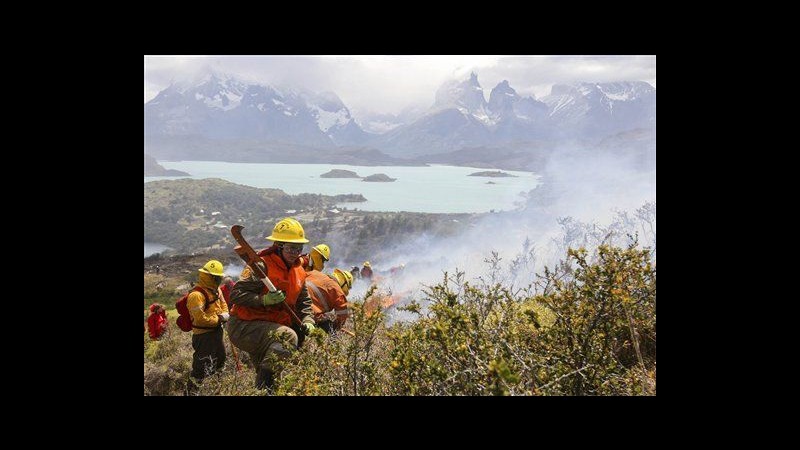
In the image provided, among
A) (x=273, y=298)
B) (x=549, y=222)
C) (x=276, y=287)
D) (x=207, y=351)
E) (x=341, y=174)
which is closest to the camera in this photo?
(x=273, y=298)

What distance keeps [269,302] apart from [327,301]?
7.53 feet

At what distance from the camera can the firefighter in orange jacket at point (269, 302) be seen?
22.1 ft

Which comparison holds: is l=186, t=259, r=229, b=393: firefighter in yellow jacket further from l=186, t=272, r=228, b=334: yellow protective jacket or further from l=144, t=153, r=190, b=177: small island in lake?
l=144, t=153, r=190, b=177: small island in lake

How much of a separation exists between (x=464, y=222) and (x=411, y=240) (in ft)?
30.5

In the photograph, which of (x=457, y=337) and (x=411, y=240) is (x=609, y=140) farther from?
(x=457, y=337)

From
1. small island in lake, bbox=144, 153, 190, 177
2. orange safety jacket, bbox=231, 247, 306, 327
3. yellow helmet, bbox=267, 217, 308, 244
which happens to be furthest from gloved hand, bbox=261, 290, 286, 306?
small island in lake, bbox=144, 153, 190, 177

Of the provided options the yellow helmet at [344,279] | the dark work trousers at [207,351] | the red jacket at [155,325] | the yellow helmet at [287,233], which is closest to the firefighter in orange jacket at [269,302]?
the yellow helmet at [287,233]

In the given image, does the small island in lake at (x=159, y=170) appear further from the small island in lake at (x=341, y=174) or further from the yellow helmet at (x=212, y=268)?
the yellow helmet at (x=212, y=268)

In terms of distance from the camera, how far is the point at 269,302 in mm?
6660

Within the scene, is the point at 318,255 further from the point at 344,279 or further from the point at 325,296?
the point at 325,296

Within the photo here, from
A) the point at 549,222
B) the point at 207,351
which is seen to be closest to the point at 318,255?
the point at 207,351

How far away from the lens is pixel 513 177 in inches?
4434

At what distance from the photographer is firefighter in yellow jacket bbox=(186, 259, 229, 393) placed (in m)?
8.57

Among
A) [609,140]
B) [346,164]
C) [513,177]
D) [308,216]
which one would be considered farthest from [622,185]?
[346,164]
